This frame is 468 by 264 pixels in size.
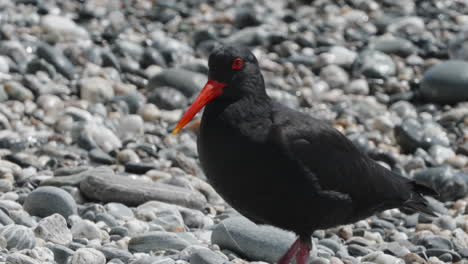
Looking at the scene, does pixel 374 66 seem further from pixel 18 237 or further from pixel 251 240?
pixel 18 237

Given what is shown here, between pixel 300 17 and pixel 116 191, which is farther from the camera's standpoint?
pixel 300 17

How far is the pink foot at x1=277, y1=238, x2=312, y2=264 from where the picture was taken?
4922 mm

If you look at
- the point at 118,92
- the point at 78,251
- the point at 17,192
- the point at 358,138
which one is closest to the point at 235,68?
the point at 78,251

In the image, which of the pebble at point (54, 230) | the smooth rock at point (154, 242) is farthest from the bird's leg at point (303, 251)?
the pebble at point (54, 230)

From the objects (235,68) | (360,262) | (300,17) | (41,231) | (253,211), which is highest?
(235,68)

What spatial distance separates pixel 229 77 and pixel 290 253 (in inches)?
37.9

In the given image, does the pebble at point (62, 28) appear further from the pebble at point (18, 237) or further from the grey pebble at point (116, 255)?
the grey pebble at point (116, 255)

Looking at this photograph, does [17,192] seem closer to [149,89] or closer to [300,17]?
[149,89]

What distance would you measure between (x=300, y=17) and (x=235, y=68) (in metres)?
6.95

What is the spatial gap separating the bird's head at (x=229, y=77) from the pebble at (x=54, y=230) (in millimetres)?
961

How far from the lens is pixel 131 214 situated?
5.79 meters

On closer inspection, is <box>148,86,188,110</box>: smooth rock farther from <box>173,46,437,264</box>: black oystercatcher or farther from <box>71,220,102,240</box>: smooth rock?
<box>173,46,437,264</box>: black oystercatcher

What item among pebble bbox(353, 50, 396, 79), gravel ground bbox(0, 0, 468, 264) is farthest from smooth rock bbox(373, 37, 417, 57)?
pebble bbox(353, 50, 396, 79)

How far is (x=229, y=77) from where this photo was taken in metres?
4.83
